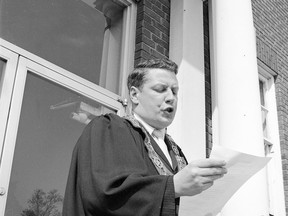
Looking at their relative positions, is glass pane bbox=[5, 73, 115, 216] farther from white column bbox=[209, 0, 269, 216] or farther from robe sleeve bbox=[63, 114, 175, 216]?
robe sleeve bbox=[63, 114, 175, 216]

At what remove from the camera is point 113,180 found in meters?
1.63

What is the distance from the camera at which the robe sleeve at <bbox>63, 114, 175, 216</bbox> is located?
5.32ft

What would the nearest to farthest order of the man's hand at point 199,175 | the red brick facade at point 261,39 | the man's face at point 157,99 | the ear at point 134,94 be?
1. the man's hand at point 199,175
2. the man's face at point 157,99
3. the ear at point 134,94
4. the red brick facade at point 261,39

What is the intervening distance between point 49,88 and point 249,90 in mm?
1563

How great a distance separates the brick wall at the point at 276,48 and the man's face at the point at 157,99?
420 cm

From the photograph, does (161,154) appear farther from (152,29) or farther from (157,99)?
(152,29)

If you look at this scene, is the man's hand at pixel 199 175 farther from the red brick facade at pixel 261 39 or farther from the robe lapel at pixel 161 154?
the red brick facade at pixel 261 39

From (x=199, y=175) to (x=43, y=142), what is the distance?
2.00m

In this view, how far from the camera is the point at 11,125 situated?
300 cm

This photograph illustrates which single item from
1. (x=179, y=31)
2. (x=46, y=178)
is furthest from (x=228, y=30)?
(x=46, y=178)

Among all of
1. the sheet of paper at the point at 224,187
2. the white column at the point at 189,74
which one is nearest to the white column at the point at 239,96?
the white column at the point at 189,74

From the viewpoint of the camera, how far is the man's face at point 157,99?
7.02 ft

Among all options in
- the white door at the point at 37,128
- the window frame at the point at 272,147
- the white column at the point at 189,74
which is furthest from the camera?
the window frame at the point at 272,147

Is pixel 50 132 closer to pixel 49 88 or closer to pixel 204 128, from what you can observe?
pixel 49 88
